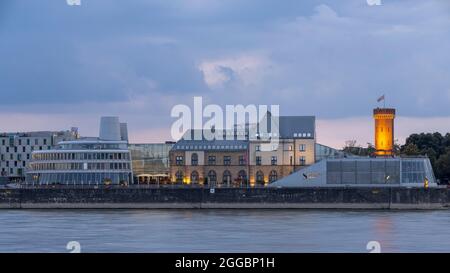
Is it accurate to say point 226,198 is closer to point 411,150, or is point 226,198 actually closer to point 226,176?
point 226,176

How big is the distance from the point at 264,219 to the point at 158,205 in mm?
24979

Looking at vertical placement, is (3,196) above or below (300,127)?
below

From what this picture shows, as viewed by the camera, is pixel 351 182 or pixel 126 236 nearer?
pixel 126 236

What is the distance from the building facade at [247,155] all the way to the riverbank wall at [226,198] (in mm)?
16541

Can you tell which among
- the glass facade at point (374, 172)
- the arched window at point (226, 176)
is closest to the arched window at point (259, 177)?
the arched window at point (226, 176)

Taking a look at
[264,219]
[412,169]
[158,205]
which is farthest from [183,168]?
[264,219]

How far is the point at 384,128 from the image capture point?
120625 millimetres

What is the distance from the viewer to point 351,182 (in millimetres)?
96125

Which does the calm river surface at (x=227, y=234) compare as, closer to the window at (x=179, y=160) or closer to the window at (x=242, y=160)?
the window at (x=242, y=160)

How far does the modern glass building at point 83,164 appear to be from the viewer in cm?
10931

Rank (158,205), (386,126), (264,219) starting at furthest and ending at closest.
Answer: (386,126)
(158,205)
(264,219)

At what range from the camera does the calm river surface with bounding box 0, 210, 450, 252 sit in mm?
41594

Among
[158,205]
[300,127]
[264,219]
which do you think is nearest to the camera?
[264,219]
